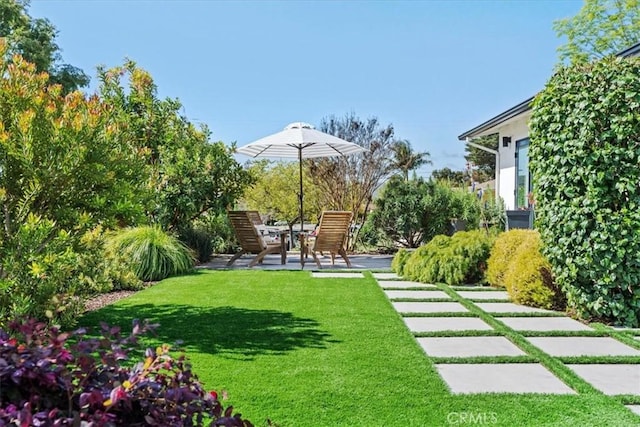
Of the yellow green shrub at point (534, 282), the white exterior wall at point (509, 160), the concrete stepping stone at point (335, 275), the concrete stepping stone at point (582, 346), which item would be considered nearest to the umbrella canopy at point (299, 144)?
the concrete stepping stone at point (335, 275)

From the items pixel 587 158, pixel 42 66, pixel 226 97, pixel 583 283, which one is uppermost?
pixel 42 66

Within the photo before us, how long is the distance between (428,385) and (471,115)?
19.8 meters

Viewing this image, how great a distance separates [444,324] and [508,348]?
859 mm

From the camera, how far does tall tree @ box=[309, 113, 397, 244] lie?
13453mm

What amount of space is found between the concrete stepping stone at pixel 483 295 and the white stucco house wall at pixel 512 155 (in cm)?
506

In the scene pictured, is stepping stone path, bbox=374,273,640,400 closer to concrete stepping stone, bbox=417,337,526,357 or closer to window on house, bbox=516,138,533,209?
concrete stepping stone, bbox=417,337,526,357

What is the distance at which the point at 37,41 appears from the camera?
62.8ft

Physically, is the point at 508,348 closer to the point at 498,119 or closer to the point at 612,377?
the point at 612,377

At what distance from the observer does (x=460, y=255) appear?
23.8ft

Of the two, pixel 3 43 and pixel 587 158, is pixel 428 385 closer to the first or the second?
pixel 587 158

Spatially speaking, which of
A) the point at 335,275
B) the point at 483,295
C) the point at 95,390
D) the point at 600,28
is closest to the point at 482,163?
the point at 600,28

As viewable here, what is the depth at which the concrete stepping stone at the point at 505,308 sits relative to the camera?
5.38 meters

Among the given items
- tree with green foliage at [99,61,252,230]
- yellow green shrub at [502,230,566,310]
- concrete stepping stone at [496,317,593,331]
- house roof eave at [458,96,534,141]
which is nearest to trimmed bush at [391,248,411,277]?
yellow green shrub at [502,230,566,310]

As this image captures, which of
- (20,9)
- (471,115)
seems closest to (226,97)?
(20,9)
